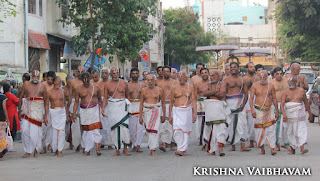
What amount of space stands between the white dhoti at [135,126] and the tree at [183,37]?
43876mm

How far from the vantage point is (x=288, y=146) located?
470 inches

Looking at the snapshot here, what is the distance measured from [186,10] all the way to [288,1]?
30064mm

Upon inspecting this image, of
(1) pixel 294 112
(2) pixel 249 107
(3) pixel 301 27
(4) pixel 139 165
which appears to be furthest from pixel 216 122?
(3) pixel 301 27

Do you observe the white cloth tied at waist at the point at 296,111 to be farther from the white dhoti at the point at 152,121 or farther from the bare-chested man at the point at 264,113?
the white dhoti at the point at 152,121

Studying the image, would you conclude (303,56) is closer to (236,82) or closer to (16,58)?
(16,58)

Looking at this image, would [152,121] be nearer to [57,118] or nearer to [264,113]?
[57,118]

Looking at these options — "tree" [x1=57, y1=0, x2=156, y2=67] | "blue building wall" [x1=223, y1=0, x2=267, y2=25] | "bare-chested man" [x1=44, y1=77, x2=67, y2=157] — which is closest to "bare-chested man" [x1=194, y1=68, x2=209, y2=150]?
"bare-chested man" [x1=44, y1=77, x2=67, y2=157]

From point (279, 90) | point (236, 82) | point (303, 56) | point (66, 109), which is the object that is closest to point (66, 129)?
point (66, 109)

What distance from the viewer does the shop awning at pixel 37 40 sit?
922 inches

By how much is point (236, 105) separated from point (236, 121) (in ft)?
1.16

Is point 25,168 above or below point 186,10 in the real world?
below

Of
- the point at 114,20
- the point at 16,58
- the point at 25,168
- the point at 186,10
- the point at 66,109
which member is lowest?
the point at 25,168

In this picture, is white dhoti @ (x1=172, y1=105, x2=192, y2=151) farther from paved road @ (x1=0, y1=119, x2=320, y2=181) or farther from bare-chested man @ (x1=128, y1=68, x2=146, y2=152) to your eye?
bare-chested man @ (x1=128, y1=68, x2=146, y2=152)

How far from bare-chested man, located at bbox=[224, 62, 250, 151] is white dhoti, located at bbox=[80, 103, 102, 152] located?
2911 mm
